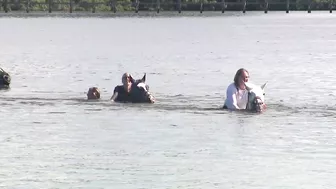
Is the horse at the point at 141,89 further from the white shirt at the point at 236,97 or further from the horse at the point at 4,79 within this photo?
the horse at the point at 4,79

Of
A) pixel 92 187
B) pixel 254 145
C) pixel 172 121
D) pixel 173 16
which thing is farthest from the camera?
pixel 173 16

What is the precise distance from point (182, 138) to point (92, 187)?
7198mm

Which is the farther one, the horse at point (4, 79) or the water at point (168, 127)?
the horse at point (4, 79)

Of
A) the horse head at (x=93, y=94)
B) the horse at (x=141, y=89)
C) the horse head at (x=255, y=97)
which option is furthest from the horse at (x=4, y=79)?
the horse head at (x=255, y=97)

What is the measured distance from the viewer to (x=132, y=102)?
1368 inches

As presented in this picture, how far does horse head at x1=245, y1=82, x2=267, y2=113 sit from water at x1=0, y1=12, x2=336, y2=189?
0.31 metres

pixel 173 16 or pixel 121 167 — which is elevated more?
pixel 121 167

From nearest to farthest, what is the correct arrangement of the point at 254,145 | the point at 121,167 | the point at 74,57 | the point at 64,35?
the point at 121,167 → the point at 254,145 → the point at 74,57 → the point at 64,35

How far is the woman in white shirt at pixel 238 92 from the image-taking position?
1191 inches

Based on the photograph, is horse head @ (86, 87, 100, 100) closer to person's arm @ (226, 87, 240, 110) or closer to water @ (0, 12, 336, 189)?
water @ (0, 12, 336, 189)

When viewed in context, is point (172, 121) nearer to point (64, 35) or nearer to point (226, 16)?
point (64, 35)

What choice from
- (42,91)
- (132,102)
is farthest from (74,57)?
(132,102)

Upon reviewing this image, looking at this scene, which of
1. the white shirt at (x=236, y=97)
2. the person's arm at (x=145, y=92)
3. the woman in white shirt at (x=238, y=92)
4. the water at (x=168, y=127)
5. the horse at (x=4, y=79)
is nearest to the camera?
the water at (x=168, y=127)

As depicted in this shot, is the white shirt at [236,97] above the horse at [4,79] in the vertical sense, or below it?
above
